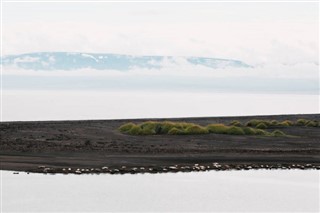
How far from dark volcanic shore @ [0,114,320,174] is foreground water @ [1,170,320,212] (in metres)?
2.10

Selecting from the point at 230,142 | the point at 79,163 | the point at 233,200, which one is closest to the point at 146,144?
the point at 230,142

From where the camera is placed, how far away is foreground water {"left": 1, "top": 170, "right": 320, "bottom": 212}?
33094mm

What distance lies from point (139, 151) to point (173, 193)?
1302 centimetres

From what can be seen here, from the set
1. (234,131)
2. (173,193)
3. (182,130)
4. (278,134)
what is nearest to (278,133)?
(278,134)

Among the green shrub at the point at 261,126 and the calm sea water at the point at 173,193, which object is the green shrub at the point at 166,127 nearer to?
the green shrub at the point at 261,126

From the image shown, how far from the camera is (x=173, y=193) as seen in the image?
120 feet

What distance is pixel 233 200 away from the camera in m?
35.1

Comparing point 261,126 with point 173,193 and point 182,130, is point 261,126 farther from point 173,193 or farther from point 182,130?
point 173,193

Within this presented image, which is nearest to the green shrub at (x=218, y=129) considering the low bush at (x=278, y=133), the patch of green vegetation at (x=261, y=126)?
the low bush at (x=278, y=133)

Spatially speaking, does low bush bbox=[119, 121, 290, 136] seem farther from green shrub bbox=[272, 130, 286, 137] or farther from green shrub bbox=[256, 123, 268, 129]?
green shrub bbox=[256, 123, 268, 129]

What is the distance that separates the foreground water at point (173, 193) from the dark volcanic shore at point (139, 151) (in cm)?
210

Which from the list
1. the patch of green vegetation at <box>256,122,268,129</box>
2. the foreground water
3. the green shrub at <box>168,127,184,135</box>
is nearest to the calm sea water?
the foreground water

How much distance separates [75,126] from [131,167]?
2773 cm

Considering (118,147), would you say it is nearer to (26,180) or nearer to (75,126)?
(26,180)
